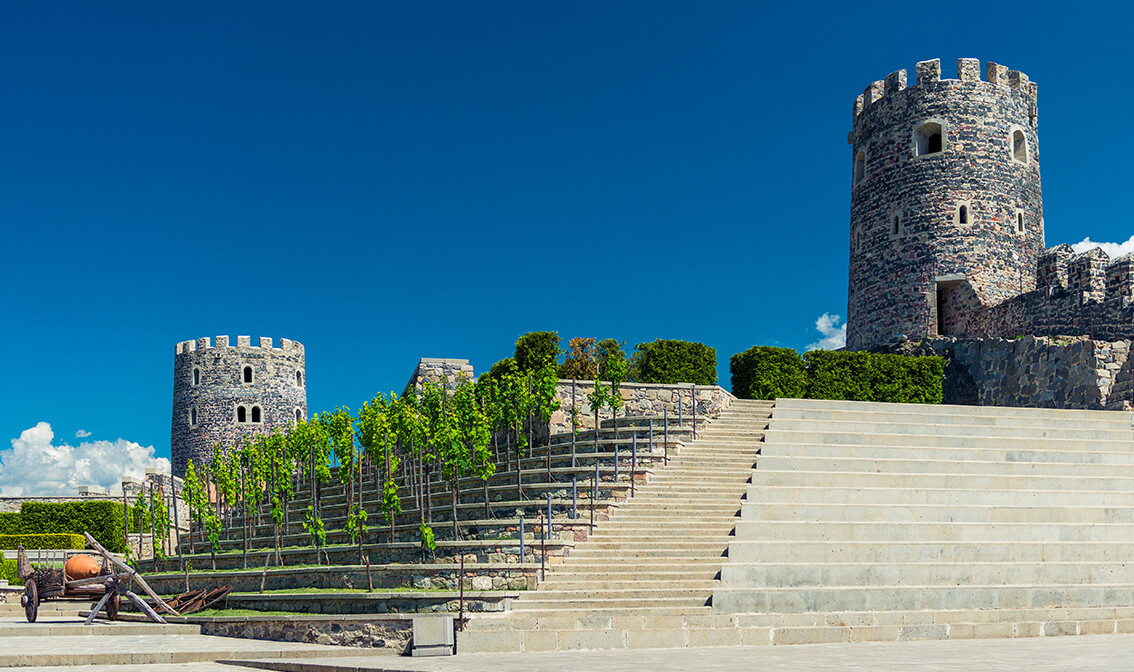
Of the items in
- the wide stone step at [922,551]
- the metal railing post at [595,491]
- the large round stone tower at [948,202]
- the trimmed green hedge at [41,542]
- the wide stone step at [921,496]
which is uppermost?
the large round stone tower at [948,202]

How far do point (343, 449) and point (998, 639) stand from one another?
11546 millimetres

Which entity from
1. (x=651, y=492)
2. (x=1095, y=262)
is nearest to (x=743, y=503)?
(x=651, y=492)

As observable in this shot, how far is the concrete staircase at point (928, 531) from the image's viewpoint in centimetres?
1208

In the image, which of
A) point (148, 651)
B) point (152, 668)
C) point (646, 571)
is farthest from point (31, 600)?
point (646, 571)

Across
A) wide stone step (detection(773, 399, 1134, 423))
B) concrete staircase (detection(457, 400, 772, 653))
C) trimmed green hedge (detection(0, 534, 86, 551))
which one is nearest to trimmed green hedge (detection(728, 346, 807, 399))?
wide stone step (detection(773, 399, 1134, 423))

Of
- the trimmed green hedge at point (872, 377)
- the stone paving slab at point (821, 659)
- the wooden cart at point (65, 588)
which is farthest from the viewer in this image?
the trimmed green hedge at point (872, 377)

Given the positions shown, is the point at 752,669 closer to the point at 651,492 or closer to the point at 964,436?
the point at 651,492

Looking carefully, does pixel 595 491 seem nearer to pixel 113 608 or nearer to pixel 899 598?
pixel 899 598

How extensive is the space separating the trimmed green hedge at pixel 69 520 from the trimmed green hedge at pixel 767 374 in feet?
72.9

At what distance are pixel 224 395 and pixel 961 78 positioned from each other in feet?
113

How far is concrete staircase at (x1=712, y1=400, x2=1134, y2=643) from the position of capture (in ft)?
39.6

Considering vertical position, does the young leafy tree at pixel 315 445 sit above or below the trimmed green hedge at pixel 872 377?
below

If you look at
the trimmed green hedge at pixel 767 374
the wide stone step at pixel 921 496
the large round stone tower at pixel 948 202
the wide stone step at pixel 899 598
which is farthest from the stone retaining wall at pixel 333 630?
the large round stone tower at pixel 948 202

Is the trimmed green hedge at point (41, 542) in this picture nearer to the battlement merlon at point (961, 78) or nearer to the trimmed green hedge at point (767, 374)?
the trimmed green hedge at point (767, 374)
